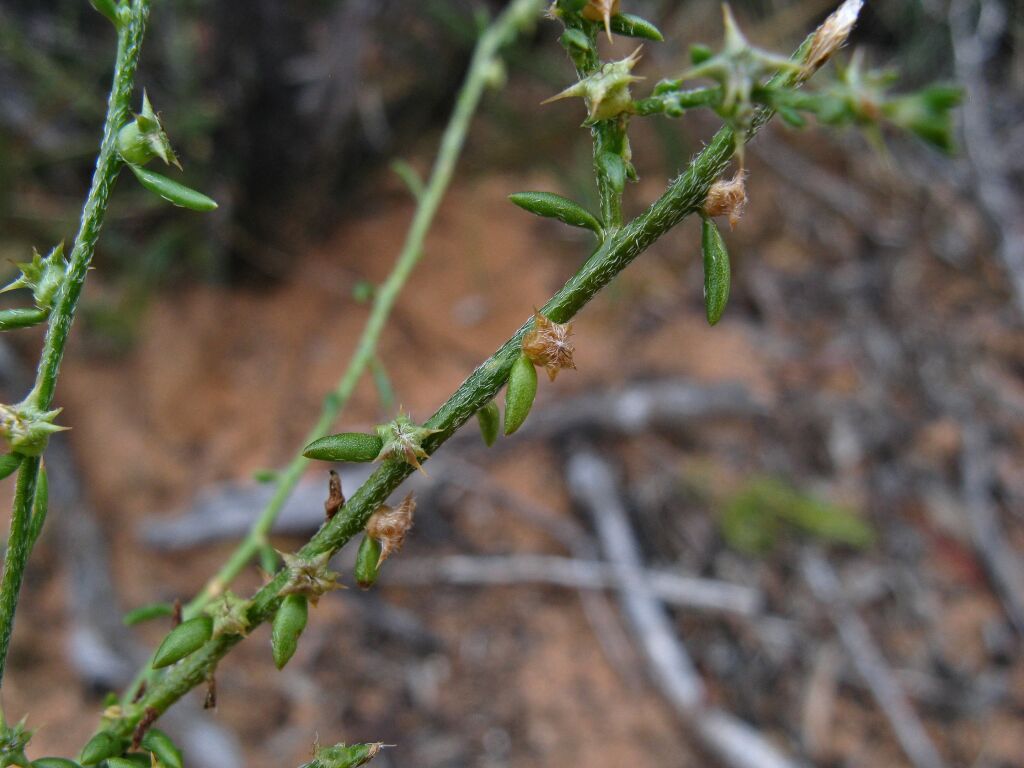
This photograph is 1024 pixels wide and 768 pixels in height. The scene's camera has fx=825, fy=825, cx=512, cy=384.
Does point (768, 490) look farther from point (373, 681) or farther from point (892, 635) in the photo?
point (373, 681)

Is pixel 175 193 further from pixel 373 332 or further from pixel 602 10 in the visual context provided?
pixel 373 332

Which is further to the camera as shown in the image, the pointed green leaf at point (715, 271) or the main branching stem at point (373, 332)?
the main branching stem at point (373, 332)

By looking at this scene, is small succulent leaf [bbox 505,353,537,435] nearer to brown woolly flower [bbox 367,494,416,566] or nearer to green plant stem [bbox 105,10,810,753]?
green plant stem [bbox 105,10,810,753]

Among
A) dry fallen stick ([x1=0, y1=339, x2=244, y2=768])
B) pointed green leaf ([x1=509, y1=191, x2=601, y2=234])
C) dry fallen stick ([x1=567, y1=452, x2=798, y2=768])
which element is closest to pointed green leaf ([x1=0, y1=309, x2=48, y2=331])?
pointed green leaf ([x1=509, y1=191, x2=601, y2=234])

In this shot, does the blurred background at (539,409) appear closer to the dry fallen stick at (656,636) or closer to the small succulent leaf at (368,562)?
the dry fallen stick at (656,636)

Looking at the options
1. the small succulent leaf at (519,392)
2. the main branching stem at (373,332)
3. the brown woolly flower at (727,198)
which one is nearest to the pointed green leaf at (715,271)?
the brown woolly flower at (727,198)
